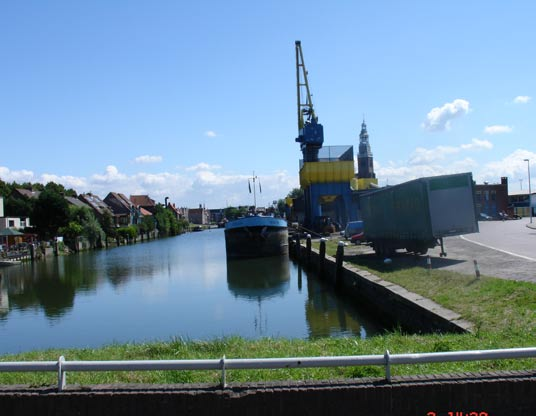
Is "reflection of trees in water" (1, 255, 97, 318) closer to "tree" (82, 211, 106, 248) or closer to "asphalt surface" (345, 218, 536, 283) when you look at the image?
"asphalt surface" (345, 218, 536, 283)

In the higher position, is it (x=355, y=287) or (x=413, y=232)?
(x=413, y=232)

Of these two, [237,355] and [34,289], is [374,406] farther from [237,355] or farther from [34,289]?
[34,289]

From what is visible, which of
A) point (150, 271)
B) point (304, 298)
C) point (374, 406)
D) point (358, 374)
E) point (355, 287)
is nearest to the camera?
point (374, 406)

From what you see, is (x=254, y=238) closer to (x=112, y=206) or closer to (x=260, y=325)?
(x=260, y=325)

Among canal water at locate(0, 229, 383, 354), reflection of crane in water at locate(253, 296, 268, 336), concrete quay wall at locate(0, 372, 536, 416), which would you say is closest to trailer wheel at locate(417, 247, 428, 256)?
canal water at locate(0, 229, 383, 354)

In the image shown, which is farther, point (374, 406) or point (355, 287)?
point (355, 287)

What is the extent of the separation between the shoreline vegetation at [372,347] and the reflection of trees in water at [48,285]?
488 inches

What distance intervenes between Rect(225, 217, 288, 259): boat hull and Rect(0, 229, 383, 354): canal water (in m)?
4.52

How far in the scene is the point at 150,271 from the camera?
3416 centimetres

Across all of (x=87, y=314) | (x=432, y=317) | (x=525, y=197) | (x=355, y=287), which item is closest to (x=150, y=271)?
(x=87, y=314)

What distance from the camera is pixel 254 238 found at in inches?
1547

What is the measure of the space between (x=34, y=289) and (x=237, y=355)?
24.5 metres

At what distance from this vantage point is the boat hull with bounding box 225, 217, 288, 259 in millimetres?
39312

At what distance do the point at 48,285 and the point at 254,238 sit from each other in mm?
15034
